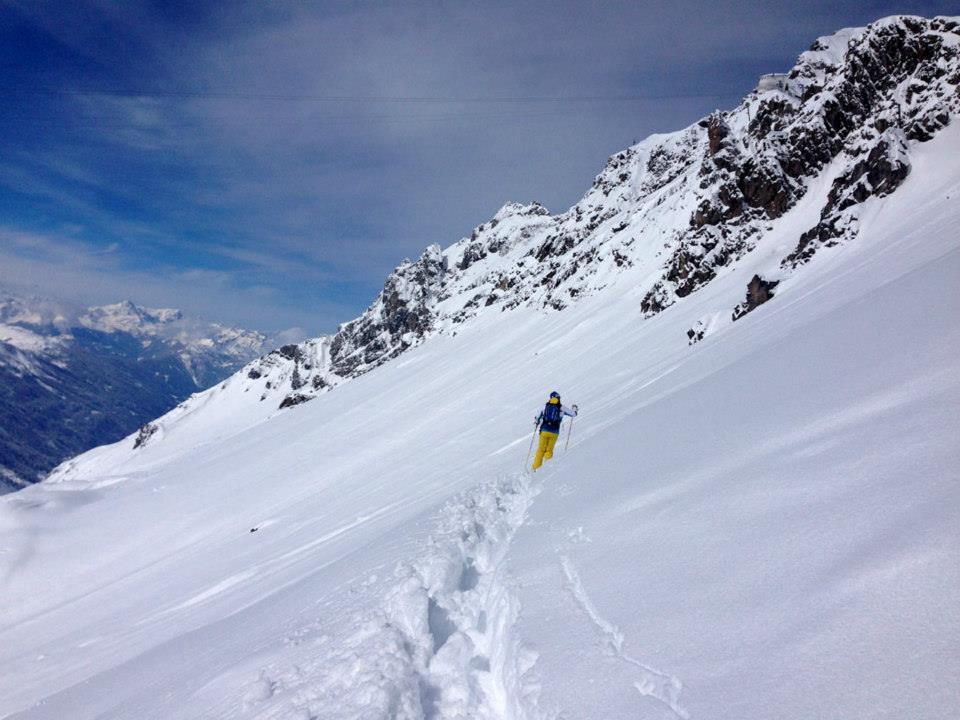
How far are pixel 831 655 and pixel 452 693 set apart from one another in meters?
3.05

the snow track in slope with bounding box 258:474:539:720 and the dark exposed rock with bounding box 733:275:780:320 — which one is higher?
the dark exposed rock with bounding box 733:275:780:320

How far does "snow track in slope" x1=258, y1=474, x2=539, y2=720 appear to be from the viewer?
164 inches

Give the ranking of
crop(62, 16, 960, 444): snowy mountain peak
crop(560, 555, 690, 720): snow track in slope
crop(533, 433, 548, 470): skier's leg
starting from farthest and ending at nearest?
1. crop(62, 16, 960, 444): snowy mountain peak
2. crop(533, 433, 548, 470): skier's leg
3. crop(560, 555, 690, 720): snow track in slope

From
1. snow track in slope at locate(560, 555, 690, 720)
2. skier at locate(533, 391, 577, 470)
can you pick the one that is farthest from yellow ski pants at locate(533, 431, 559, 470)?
snow track in slope at locate(560, 555, 690, 720)

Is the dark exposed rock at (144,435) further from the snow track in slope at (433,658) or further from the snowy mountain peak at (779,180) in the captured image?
the snow track in slope at (433,658)

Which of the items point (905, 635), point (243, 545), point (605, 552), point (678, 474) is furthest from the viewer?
point (243, 545)

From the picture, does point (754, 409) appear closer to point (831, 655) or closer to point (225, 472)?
point (831, 655)

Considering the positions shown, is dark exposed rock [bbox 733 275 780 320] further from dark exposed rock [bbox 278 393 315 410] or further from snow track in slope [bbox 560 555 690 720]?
dark exposed rock [bbox 278 393 315 410]

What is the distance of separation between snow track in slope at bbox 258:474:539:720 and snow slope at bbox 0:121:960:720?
27 millimetres

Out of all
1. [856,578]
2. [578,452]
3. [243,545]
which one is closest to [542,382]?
[243,545]

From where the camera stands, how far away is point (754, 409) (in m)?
7.21

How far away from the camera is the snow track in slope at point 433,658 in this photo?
13.7ft

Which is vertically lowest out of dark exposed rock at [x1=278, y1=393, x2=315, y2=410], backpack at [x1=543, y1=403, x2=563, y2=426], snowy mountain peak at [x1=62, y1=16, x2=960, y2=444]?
backpack at [x1=543, y1=403, x2=563, y2=426]

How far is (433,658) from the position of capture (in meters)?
4.95
